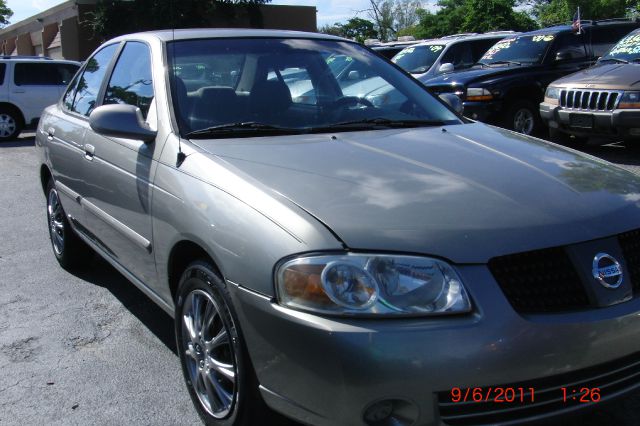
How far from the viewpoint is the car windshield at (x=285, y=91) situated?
10.9 feet

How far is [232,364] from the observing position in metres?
2.53

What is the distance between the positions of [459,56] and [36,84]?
31.3 feet

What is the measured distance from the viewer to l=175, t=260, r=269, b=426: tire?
2.43 meters

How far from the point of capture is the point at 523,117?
10.2 m

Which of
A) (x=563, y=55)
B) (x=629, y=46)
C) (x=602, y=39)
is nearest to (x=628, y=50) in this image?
(x=629, y=46)

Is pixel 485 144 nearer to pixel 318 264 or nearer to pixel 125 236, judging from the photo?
pixel 318 264

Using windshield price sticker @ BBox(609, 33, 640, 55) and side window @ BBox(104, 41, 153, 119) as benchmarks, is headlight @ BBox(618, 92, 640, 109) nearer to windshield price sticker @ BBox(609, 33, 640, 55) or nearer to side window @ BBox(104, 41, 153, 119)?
windshield price sticker @ BBox(609, 33, 640, 55)

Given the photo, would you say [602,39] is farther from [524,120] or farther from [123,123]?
[123,123]

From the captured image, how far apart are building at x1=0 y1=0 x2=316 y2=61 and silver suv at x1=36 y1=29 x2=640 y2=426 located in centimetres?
3041

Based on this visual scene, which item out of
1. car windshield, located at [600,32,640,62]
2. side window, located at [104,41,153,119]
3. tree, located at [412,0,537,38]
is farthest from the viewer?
tree, located at [412,0,537,38]

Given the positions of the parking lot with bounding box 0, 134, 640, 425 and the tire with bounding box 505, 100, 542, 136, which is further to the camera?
the tire with bounding box 505, 100, 542, 136

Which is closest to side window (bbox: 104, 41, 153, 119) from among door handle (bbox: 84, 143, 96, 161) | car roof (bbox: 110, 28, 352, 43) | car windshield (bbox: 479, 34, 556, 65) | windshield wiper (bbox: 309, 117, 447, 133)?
car roof (bbox: 110, 28, 352, 43)

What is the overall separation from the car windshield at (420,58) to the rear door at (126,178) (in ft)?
30.2

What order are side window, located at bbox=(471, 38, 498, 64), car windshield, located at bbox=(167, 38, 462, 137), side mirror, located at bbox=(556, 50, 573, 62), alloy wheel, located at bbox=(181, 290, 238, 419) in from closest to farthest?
→ alloy wheel, located at bbox=(181, 290, 238, 419) → car windshield, located at bbox=(167, 38, 462, 137) → side mirror, located at bbox=(556, 50, 573, 62) → side window, located at bbox=(471, 38, 498, 64)
